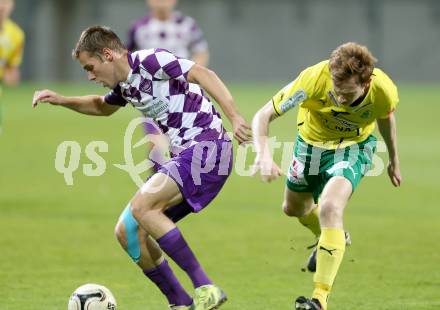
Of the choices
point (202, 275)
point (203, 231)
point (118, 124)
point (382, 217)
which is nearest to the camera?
point (202, 275)

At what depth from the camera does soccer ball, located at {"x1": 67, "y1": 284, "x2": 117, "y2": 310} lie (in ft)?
20.4

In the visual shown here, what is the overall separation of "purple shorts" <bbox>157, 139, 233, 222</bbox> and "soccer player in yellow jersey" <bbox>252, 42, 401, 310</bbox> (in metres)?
0.27

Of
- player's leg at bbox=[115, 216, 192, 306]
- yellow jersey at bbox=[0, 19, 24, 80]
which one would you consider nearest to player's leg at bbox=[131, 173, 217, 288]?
player's leg at bbox=[115, 216, 192, 306]

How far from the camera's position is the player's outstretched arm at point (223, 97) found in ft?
19.0

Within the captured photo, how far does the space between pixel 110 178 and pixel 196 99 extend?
847 cm

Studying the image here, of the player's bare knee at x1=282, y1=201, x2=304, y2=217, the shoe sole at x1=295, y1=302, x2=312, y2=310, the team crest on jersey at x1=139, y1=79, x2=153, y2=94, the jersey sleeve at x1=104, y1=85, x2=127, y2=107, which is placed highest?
the team crest on jersey at x1=139, y1=79, x2=153, y2=94

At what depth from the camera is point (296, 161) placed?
7.54 m

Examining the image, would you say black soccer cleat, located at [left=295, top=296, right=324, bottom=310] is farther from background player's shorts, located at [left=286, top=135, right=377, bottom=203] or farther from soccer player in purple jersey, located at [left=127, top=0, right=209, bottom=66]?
soccer player in purple jersey, located at [left=127, top=0, right=209, bottom=66]

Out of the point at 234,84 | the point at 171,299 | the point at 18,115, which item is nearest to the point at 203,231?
the point at 171,299

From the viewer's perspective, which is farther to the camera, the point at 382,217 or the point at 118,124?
the point at 118,124

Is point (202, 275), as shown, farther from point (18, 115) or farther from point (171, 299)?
point (18, 115)

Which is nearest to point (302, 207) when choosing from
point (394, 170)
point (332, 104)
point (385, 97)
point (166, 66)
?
point (394, 170)

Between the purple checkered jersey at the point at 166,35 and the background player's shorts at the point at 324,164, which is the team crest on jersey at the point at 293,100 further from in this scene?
the purple checkered jersey at the point at 166,35

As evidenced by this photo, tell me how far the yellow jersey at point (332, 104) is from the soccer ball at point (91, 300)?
1.62m
